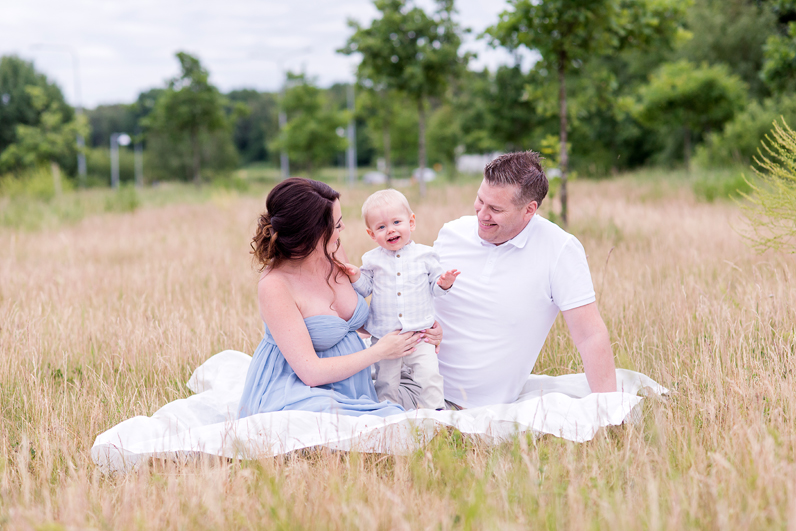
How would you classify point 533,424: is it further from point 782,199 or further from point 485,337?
point 782,199

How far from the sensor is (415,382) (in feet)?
9.86

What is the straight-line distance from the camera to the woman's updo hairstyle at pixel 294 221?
2695 mm

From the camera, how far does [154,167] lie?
50.2m

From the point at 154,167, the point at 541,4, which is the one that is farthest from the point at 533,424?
the point at 154,167

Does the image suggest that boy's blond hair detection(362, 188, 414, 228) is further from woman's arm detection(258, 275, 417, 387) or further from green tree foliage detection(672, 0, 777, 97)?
green tree foliage detection(672, 0, 777, 97)

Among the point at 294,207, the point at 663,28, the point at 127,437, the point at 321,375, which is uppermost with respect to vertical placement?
the point at 663,28

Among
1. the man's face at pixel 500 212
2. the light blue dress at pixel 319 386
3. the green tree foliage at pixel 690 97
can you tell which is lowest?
the light blue dress at pixel 319 386

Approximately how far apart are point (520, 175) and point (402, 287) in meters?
0.87

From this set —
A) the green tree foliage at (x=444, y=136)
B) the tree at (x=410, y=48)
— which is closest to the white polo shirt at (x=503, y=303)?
the tree at (x=410, y=48)

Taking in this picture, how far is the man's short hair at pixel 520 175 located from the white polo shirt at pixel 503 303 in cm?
18

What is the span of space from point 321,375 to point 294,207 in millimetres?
833

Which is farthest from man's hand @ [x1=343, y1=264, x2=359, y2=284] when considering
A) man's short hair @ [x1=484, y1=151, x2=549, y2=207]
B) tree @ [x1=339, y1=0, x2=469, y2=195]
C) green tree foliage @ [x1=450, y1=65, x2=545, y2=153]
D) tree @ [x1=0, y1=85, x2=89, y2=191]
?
tree @ [x1=0, y1=85, x2=89, y2=191]

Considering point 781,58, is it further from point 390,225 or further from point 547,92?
point 390,225

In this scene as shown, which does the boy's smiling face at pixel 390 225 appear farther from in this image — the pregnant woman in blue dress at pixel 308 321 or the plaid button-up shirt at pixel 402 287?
the pregnant woman in blue dress at pixel 308 321
